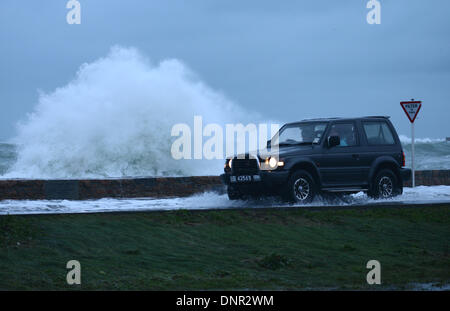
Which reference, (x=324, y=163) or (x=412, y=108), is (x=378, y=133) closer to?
A: (x=324, y=163)

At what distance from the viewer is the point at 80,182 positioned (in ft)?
54.0

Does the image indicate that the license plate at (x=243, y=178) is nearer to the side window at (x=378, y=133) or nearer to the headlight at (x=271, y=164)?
the headlight at (x=271, y=164)

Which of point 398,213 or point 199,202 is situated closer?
point 398,213

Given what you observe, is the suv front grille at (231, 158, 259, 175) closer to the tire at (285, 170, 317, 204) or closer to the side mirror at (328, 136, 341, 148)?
the tire at (285, 170, 317, 204)

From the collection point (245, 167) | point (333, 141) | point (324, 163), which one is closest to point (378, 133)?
point (333, 141)

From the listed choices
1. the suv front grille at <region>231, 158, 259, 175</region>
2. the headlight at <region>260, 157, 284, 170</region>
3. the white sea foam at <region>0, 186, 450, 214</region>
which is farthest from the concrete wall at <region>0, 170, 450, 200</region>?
the headlight at <region>260, 157, 284, 170</region>

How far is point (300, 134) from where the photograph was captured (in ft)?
52.7

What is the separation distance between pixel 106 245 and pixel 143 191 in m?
7.27

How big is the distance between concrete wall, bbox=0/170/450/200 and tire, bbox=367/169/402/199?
11.8 ft

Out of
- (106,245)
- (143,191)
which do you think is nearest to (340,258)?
(106,245)

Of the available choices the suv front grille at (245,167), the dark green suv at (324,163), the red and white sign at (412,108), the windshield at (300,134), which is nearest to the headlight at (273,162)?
the dark green suv at (324,163)

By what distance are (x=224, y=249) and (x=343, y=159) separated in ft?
21.6

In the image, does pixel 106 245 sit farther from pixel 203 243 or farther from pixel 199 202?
pixel 199 202
